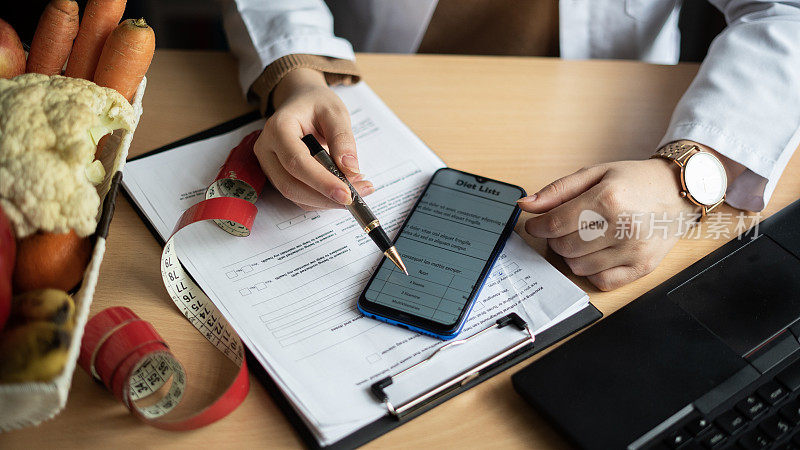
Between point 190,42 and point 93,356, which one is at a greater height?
point 93,356

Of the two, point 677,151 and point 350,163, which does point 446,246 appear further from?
point 677,151

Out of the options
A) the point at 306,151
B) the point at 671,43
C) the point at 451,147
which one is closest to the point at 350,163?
the point at 306,151

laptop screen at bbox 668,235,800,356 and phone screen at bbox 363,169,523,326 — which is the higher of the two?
laptop screen at bbox 668,235,800,356

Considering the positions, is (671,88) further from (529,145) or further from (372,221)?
(372,221)

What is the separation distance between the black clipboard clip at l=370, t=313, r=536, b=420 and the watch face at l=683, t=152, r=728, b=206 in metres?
0.27

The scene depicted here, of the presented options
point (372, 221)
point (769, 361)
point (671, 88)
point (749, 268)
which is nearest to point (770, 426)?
point (769, 361)

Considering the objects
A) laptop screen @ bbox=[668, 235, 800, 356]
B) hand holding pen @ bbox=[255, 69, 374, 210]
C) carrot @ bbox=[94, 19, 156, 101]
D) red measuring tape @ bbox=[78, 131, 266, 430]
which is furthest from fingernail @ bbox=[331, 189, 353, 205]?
laptop screen @ bbox=[668, 235, 800, 356]

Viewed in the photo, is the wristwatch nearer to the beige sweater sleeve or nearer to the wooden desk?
the wooden desk

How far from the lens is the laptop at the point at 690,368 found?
49cm

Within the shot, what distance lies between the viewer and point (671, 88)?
0.87 metres

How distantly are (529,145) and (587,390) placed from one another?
0.37m

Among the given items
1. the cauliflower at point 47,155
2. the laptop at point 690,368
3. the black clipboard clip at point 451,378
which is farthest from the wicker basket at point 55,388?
the laptop at point 690,368

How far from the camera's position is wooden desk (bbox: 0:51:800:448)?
1.64 ft

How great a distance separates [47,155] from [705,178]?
0.65 metres
